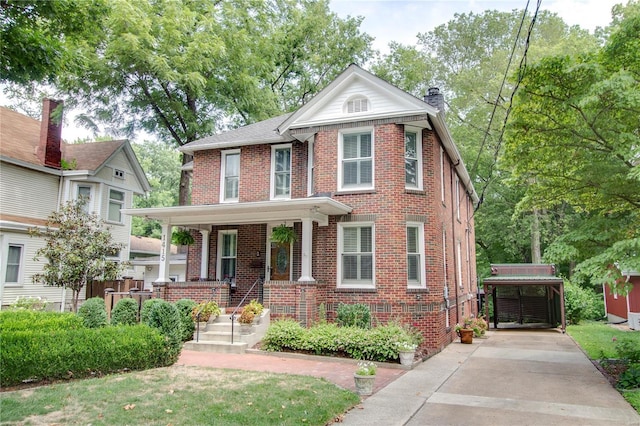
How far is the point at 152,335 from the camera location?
8.73 m

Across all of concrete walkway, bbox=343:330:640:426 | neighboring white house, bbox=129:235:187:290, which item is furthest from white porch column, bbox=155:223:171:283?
neighboring white house, bbox=129:235:187:290

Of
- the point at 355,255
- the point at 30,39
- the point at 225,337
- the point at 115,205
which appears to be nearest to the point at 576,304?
the point at 355,255

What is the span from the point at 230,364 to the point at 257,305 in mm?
2542

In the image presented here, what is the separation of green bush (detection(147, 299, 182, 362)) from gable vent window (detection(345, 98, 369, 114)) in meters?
7.68

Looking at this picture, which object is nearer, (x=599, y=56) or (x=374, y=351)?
(x=599, y=56)

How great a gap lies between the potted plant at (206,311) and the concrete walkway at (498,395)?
18.2 feet

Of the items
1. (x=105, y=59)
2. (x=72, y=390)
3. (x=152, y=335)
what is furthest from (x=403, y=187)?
(x=105, y=59)

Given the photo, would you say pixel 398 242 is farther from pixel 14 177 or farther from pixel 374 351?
pixel 14 177

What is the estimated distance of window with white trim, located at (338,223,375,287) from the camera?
12.8 metres

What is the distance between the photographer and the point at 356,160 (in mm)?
13344

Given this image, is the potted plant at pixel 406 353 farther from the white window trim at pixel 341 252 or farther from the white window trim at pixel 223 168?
the white window trim at pixel 223 168

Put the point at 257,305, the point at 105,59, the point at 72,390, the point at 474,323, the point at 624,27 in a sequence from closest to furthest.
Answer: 1. the point at 72,390
2. the point at 624,27
3. the point at 257,305
4. the point at 474,323
5. the point at 105,59

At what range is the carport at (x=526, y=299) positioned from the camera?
22.0m

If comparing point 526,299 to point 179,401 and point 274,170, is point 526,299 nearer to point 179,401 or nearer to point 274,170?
point 274,170
